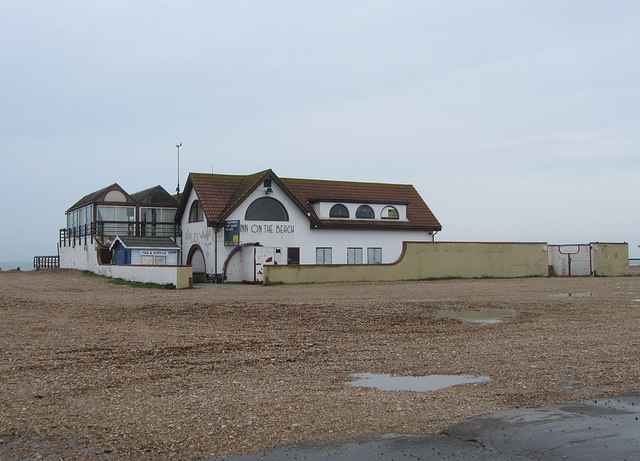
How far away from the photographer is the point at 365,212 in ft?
141

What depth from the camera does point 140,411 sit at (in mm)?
7691

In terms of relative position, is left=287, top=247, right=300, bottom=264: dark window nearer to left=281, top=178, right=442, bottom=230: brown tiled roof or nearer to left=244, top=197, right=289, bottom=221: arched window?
left=244, top=197, right=289, bottom=221: arched window

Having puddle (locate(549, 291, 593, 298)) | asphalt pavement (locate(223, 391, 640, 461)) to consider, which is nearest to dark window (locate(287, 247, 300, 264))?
puddle (locate(549, 291, 593, 298))

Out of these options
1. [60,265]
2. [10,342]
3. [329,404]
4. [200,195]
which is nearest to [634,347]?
[329,404]

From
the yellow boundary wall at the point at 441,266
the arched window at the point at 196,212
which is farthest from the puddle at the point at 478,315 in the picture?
the arched window at the point at 196,212

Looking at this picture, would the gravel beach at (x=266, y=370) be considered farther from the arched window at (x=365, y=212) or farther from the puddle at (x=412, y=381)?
the arched window at (x=365, y=212)

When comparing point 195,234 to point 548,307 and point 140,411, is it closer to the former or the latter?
point 548,307

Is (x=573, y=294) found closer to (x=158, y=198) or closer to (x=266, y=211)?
(x=266, y=211)

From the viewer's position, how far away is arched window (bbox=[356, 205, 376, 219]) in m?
42.7

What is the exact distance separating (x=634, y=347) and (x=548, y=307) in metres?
7.59

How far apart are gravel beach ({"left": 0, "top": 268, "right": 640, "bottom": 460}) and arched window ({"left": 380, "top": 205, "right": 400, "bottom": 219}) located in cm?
2380

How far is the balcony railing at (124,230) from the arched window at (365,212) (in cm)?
1072

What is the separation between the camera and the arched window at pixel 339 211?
41938 millimetres

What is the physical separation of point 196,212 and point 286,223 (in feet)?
17.0
